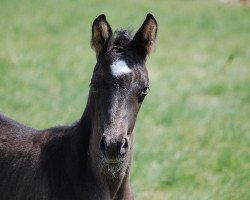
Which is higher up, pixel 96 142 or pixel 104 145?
pixel 96 142

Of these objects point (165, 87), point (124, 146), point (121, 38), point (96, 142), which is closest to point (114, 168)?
point (96, 142)

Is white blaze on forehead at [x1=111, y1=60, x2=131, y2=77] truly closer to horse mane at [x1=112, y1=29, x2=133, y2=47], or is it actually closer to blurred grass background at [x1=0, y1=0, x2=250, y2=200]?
horse mane at [x1=112, y1=29, x2=133, y2=47]

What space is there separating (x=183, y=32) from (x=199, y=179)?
11.7 meters

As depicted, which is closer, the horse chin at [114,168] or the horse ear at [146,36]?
the horse chin at [114,168]

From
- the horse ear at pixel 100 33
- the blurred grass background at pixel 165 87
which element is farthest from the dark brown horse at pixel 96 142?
the blurred grass background at pixel 165 87

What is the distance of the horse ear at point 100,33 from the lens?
4.70m

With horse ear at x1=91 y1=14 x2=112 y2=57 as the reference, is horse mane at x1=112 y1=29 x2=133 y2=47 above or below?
below

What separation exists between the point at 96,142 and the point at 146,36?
Answer: 0.97 m

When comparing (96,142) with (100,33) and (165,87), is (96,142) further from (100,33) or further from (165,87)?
(165,87)

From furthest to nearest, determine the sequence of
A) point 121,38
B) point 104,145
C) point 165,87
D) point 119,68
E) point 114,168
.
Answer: point 165,87 → point 121,38 → point 114,168 → point 119,68 → point 104,145

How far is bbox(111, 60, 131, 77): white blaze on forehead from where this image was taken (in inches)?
173

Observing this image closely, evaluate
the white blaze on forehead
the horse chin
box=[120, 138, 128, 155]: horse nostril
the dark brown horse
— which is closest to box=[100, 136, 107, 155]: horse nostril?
the dark brown horse

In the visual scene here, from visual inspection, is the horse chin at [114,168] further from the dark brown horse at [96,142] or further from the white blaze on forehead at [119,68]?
the white blaze on forehead at [119,68]

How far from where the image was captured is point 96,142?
462cm
